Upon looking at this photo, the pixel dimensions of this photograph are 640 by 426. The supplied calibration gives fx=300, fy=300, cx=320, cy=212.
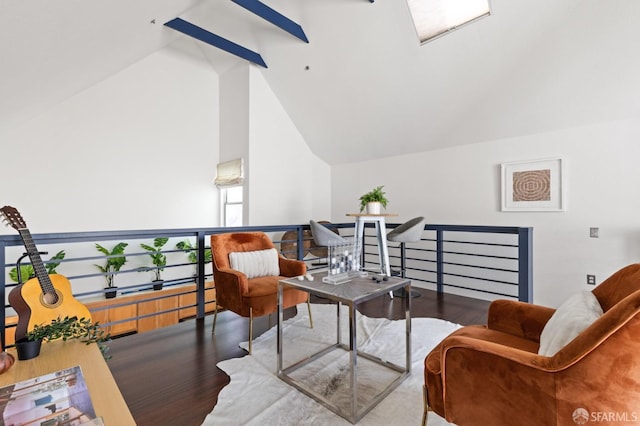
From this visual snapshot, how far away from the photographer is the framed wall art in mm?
3406

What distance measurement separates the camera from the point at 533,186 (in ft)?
11.6

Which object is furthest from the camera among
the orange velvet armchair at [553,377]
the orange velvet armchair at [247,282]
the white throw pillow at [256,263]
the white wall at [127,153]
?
the white wall at [127,153]

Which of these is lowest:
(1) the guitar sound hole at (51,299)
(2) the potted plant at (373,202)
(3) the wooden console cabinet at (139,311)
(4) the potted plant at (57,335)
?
(3) the wooden console cabinet at (139,311)

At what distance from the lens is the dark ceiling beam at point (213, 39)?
3.92 metres

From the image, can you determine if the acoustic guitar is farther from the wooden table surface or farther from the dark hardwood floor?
the dark hardwood floor

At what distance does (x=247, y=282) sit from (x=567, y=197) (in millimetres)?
3545

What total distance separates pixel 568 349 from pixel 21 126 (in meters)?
5.76

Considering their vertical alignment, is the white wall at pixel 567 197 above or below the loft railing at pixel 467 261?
above

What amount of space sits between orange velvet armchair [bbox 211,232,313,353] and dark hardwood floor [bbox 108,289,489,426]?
0.77ft

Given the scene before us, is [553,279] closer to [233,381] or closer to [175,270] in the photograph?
[233,381]

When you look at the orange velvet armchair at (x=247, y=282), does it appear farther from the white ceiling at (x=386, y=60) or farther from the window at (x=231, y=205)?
the window at (x=231, y=205)

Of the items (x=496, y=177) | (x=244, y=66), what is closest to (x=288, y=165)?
(x=244, y=66)

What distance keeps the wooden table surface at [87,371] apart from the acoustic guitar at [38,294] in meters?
0.39

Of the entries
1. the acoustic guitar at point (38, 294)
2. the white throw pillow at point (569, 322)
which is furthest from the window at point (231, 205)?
the white throw pillow at point (569, 322)
